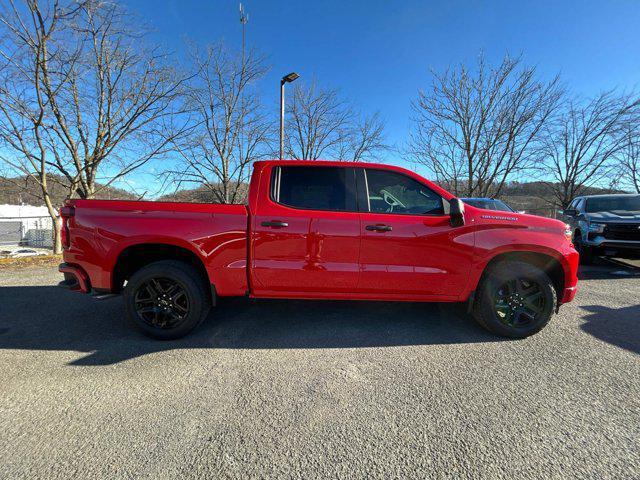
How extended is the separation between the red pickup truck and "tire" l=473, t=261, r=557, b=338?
11 mm

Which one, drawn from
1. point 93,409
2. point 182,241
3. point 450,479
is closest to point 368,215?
point 182,241

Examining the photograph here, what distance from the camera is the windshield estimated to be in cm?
803

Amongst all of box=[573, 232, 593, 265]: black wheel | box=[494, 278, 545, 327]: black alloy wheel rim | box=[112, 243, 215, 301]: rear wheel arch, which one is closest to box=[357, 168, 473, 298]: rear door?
box=[494, 278, 545, 327]: black alloy wheel rim

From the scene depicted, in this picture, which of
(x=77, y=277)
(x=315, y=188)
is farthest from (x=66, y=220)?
(x=315, y=188)

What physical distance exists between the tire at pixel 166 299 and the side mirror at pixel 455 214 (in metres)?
2.77

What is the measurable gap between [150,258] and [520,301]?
4242 millimetres

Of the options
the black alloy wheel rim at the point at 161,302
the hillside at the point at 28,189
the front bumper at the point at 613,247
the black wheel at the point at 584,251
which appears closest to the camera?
the black alloy wheel rim at the point at 161,302

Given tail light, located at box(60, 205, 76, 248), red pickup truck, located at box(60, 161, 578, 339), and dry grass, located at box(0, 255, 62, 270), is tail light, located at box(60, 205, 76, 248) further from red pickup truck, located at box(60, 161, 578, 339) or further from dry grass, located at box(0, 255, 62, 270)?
dry grass, located at box(0, 255, 62, 270)

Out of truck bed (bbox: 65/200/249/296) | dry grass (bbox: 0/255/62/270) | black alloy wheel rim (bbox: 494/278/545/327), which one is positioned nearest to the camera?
truck bed (bbox: 65/200/249/296)

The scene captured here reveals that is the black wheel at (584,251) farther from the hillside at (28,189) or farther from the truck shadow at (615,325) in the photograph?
the hillside at (28,189)

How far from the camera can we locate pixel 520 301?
3.32 metres

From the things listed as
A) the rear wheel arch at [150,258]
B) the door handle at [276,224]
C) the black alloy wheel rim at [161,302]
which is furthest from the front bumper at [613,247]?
the black alloy wheel rim at [161,302]

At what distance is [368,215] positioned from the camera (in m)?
3.16

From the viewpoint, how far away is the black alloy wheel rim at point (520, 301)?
3309 millimetres
